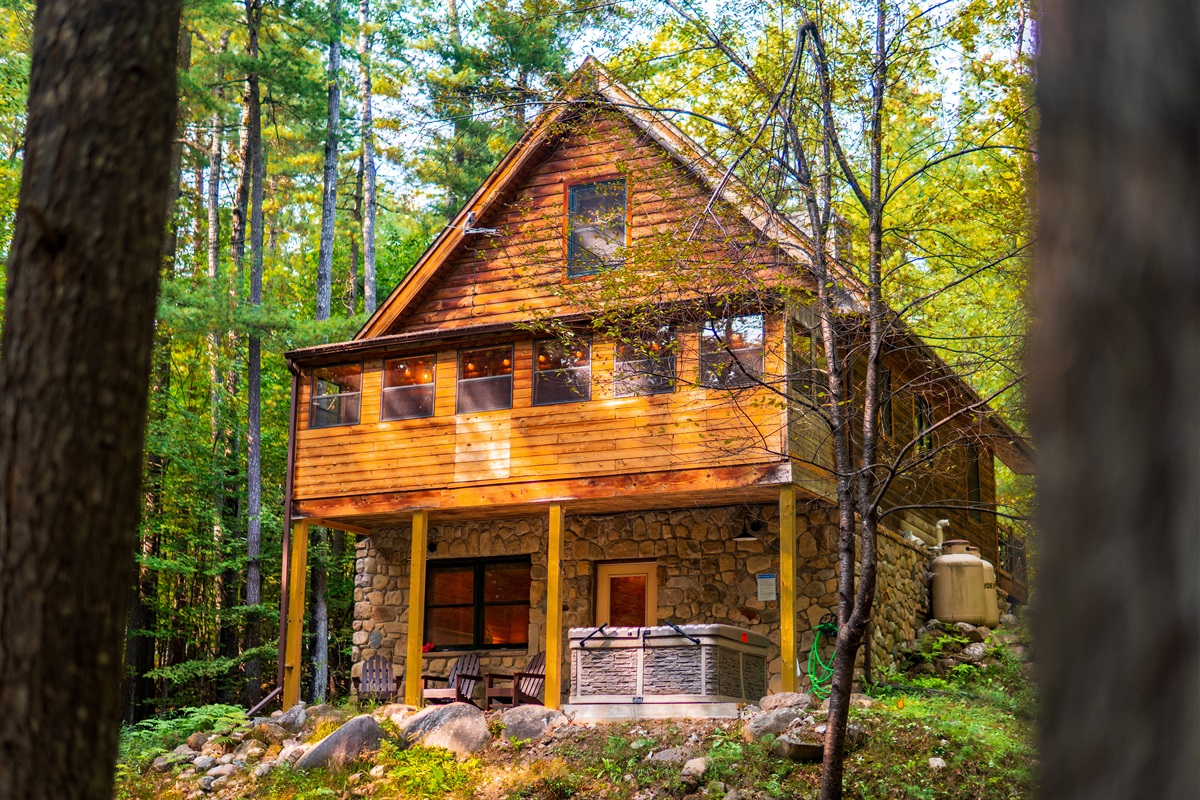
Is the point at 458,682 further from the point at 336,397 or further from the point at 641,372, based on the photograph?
the point at 641,372

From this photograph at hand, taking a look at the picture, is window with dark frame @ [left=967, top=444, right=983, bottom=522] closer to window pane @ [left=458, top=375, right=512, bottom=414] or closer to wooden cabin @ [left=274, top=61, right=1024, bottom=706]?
wooden cabin @ [left=274, top=61, right=1024, bottom=706]

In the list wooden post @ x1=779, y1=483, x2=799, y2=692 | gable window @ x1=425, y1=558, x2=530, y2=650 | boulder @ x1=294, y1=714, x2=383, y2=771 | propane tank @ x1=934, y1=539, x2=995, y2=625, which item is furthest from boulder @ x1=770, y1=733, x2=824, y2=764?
propane tank @ x1=934, y1=539, x2=995, y2=625

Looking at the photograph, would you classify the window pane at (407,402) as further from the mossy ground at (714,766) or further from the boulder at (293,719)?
the mossy ground at (714,766)

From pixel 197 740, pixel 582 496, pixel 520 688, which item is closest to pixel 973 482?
pixel 582 496

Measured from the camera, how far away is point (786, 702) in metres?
12.6

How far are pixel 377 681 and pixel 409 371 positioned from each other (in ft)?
14.5

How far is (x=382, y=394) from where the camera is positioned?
17250mm

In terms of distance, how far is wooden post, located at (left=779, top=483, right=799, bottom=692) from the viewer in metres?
13.8

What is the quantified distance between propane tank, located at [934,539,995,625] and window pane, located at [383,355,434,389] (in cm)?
817

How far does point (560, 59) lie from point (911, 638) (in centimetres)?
1638

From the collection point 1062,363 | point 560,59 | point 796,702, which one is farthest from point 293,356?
point 1062,363

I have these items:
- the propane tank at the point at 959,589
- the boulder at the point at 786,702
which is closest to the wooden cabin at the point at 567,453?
the propane tank at the point at 959,589

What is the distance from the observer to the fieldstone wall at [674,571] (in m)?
A: 15.7

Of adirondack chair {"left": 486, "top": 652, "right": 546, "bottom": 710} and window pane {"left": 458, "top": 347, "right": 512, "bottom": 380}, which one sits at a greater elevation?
window pane {"left": 458, "top": 347, "right": 512, "bottom": 380}
